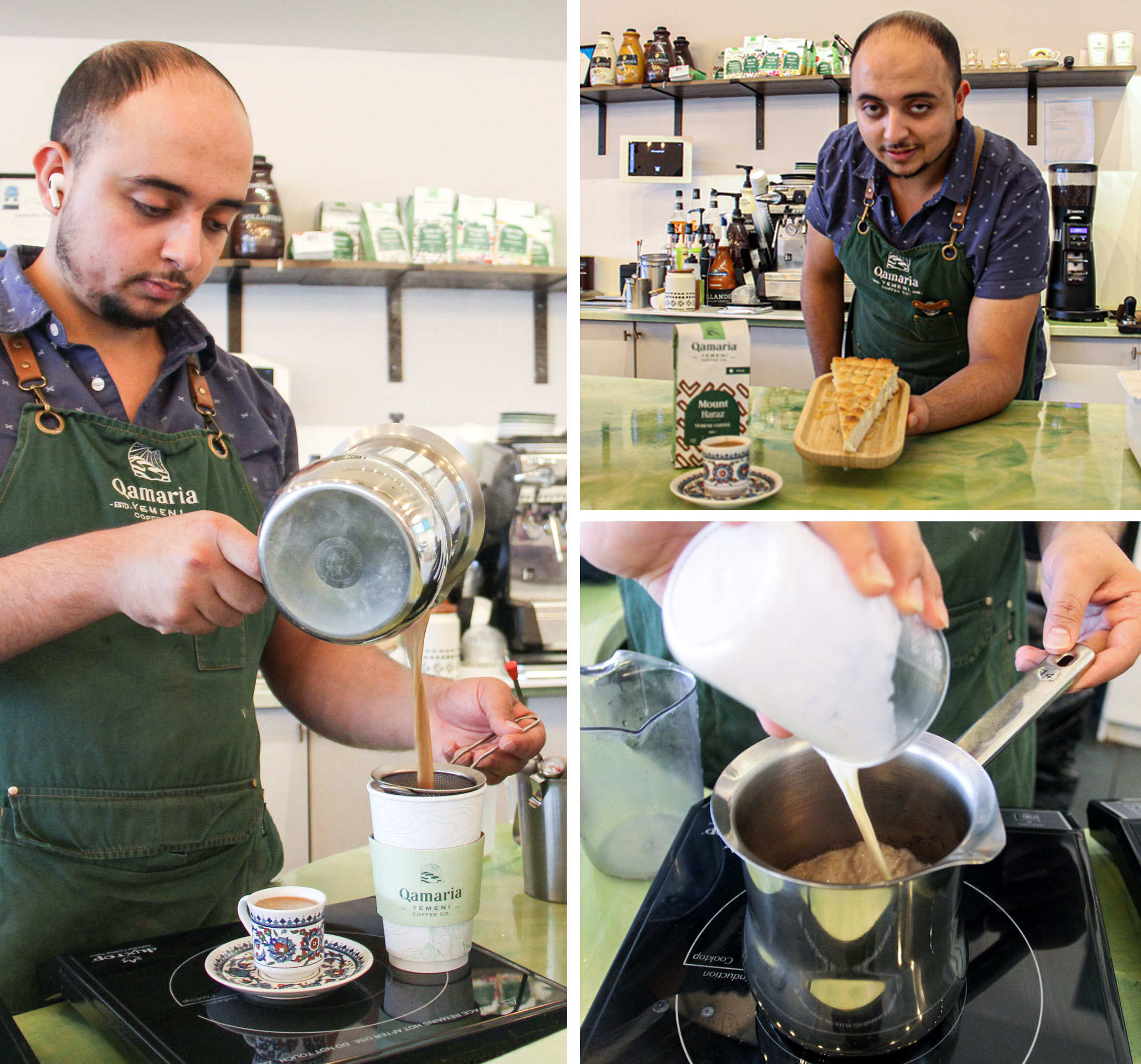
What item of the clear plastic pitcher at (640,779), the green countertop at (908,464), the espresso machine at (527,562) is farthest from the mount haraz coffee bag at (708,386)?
the espresso machine at (527,562)

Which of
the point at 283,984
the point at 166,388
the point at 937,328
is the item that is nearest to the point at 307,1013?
the point at 283,984

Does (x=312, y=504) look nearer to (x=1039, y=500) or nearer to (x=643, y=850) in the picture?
(x=643, y=850)

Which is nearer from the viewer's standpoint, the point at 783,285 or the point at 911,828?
the point at 911,828

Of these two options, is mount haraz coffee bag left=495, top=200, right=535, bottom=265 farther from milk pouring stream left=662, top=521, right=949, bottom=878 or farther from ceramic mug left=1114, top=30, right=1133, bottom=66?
milk pouring stream left=662, top=521, right=949, bottom=878

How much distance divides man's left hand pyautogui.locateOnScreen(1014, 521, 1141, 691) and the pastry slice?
191mm

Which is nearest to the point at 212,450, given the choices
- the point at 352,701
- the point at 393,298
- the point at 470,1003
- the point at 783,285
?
the point at 352,701

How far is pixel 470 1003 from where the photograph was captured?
63 cm

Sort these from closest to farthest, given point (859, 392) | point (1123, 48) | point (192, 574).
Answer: point (192, 574) < point (859, 392) < point (1123, 48)

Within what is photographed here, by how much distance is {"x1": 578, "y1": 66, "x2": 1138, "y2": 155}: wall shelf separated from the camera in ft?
3.02

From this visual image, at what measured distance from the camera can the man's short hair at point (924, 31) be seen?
1.10 metres

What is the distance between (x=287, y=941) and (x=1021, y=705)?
0.49 metres

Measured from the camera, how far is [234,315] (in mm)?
2494

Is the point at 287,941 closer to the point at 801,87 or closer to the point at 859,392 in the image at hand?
the point at 859,392

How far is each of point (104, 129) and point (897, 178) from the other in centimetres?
84
